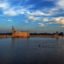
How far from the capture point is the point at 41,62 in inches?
709

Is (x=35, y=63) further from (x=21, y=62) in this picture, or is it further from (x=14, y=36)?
(x=14, y=36)

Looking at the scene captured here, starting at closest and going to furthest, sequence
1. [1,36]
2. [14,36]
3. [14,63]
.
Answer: [14,63] < [14,36] < [1,36]

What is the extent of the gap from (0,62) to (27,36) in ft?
273

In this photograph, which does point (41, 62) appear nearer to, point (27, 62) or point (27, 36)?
point (27, 62)

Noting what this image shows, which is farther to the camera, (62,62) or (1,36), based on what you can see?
(1,36)

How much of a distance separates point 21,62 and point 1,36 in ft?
300

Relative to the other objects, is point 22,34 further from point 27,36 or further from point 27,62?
point 27,62

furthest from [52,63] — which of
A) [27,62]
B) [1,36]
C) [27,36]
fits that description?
[1,36]

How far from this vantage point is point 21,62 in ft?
59.3

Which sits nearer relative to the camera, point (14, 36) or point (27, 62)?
point (27, 62)

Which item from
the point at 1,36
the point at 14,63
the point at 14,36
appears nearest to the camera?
the point at 14,63

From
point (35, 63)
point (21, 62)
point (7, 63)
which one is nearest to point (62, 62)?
point (35, 63)

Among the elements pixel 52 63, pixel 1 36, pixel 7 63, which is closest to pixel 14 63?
pixel 7 63

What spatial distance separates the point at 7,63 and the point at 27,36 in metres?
83.8
